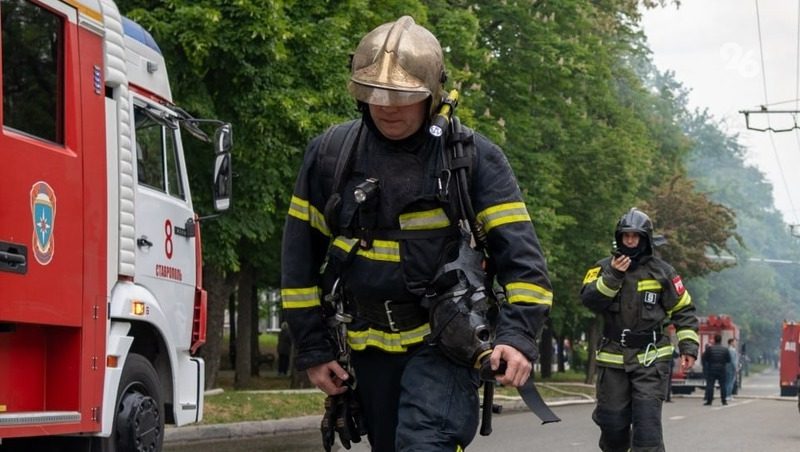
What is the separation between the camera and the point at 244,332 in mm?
31203

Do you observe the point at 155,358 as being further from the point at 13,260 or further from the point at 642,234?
the point at 642,234

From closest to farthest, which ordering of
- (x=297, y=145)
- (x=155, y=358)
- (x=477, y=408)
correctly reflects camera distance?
(x=477, y=408), (x=155, y=358), (x=297, y=145)

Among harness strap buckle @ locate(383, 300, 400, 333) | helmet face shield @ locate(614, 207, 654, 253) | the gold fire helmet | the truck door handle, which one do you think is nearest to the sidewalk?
helmet face shield @ locate(614, 207, 654, 253)

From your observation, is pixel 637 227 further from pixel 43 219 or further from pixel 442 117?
pixel 442 117

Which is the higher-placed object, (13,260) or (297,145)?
(297,145)

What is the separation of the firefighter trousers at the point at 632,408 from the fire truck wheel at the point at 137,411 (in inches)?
118

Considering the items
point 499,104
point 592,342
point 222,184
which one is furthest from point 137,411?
point 592,342

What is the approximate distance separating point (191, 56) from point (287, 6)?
1.63m

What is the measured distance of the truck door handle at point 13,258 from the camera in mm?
7730

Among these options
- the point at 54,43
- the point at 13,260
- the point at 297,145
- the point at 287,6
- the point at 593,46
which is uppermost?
the point at 593,46

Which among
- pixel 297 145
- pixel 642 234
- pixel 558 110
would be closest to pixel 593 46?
pixel 558 110

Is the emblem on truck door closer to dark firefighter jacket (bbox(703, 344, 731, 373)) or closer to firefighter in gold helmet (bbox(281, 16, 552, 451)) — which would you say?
firefighter in gold helmet (bbox(281, 16, 552, 451))

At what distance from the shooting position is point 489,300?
5.24m

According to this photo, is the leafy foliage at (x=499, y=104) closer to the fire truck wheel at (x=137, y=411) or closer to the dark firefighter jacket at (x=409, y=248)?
the fire truck wheel at (x=137, y=411)
